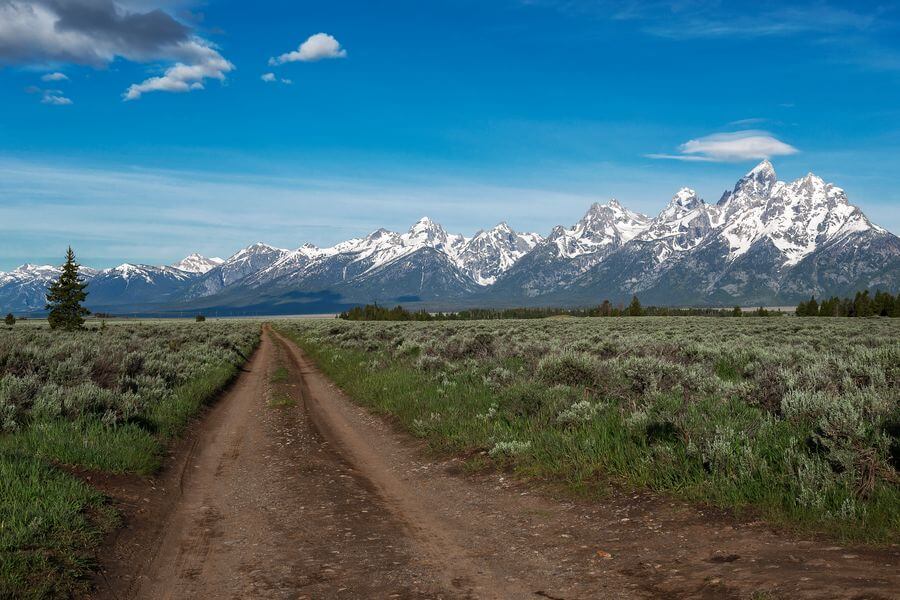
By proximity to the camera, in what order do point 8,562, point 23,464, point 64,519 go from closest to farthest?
1. point 8,562
2. point 64,519
3. point 23,464

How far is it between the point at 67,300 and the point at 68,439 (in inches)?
2709

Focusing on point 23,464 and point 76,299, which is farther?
point 76,299

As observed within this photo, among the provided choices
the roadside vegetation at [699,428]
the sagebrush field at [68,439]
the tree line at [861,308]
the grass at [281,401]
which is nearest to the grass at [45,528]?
the sagebrush field at [68,439]

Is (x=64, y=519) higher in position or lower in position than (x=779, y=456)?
lower

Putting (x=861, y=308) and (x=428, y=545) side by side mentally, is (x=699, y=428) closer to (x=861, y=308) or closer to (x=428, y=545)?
(x=428, y=545)

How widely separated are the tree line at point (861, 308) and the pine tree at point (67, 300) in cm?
13303

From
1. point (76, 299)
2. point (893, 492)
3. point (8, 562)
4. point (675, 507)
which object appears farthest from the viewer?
point (76, 299)

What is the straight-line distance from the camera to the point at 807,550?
20.9 ft

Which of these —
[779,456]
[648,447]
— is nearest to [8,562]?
[648,447]

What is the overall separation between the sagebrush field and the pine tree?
176ft

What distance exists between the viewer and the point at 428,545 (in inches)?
304

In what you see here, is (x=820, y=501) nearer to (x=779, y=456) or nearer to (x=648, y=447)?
(x=779, y=456)

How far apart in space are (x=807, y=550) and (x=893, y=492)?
139 centimetres

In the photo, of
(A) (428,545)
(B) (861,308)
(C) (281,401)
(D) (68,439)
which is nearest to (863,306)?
(B) (861,308)
